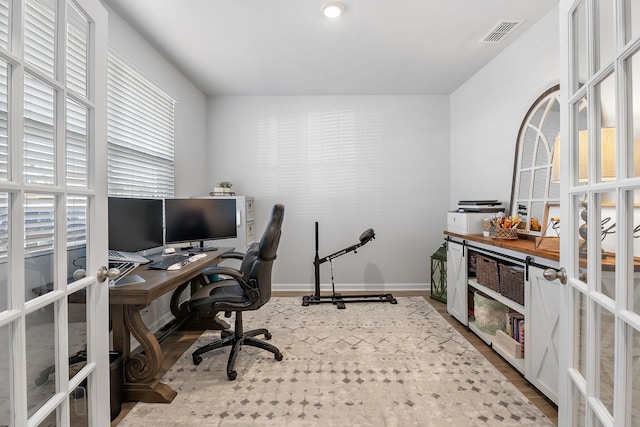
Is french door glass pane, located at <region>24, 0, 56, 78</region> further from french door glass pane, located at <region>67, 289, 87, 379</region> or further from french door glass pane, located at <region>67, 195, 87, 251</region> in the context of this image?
french door glass pane, located at <region>67, 289, 87, 379</region>

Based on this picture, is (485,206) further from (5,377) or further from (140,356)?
(5,377)

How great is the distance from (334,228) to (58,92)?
3.42 metres

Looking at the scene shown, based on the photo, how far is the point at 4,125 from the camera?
30.9 inches

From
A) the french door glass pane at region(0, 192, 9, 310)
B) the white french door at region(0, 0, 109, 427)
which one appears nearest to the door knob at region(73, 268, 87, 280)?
the white french door at region(0, 0, 109, 427)

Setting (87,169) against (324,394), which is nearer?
(87,169)

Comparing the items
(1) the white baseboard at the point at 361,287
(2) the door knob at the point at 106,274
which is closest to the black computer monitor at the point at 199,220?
(1) the white baseboard at the point at 361,287

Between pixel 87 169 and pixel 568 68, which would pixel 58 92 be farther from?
pixel 568 68

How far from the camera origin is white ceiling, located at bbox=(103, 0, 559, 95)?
2281mm

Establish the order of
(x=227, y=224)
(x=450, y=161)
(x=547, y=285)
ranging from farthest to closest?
1. (x=450, y=161)
2. (x=227, y=224)
3. (x=547, y=285)

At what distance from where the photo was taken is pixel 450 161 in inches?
163

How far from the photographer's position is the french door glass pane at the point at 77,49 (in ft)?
3.43

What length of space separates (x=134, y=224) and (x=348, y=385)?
181cm

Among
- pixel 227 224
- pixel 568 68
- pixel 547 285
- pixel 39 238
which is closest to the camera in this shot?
pixel 39 238

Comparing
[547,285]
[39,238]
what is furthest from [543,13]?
[39,238]
